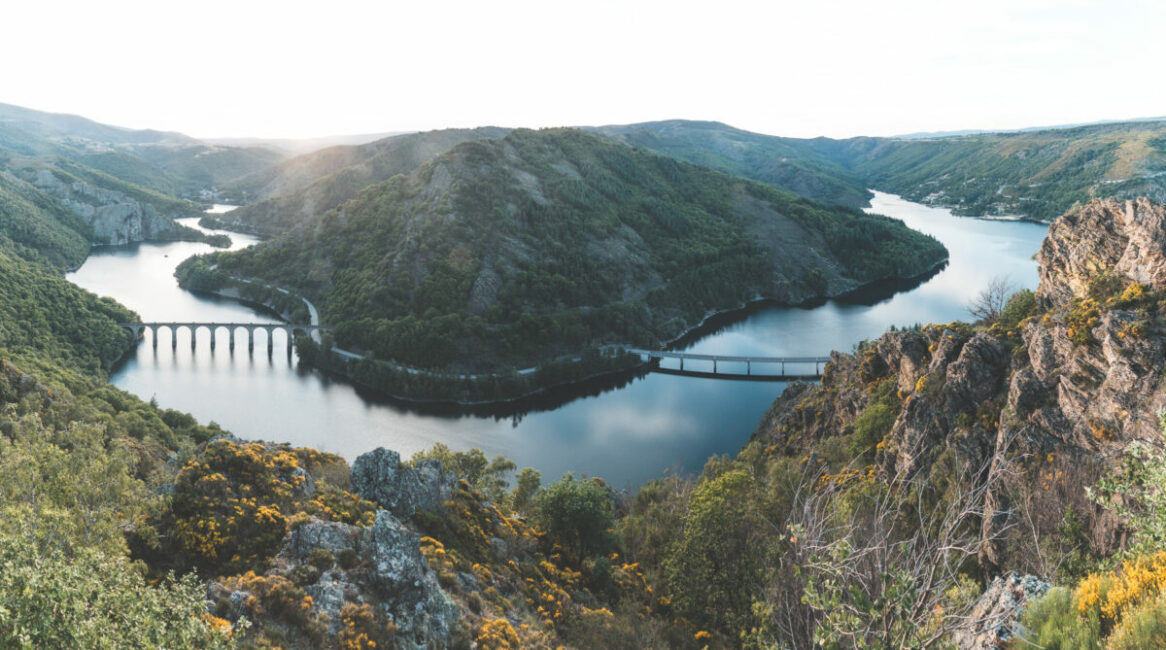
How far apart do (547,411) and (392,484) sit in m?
49.9

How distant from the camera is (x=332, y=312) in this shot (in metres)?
96.8

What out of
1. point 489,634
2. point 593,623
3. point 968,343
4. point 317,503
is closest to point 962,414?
point 968,343

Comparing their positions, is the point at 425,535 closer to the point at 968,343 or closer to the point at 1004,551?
the point at 1004,551

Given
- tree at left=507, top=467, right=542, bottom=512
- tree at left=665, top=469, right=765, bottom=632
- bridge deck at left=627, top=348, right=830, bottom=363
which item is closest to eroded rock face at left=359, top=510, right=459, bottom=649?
tree at left=665, top=469, right=765, bottom=632

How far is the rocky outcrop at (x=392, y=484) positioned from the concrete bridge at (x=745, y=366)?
211 feet

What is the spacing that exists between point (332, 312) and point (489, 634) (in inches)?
3364

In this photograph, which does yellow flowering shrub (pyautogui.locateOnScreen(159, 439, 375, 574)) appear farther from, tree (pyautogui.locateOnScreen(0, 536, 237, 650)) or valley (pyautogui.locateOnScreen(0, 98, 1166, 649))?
tree (pyautogui.locateOnScreen(0, 536, 237, 650))

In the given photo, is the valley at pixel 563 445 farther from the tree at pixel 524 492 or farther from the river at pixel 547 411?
the river at pixel 547 411

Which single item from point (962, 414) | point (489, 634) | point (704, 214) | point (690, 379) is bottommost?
point (690, 379)

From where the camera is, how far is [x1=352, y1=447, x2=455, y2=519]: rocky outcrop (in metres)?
25.0

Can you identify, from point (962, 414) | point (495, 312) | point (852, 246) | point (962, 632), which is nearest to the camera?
point (962, 632)

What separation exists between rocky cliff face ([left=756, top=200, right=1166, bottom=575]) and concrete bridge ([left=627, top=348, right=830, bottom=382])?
46.3 m

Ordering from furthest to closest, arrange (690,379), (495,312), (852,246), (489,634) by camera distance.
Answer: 1. (852,246)
2. (495,312)
3. (690,379)
4. (489,634)

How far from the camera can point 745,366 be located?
293 feet
